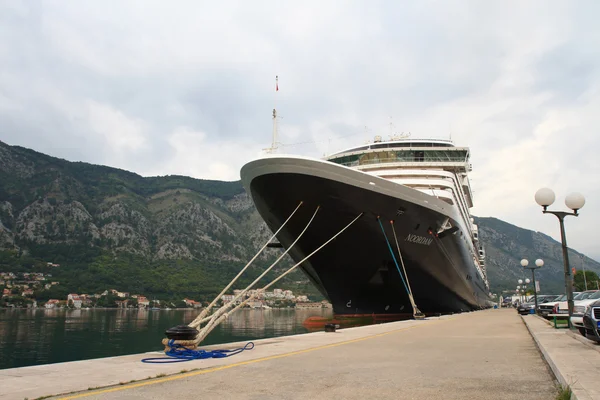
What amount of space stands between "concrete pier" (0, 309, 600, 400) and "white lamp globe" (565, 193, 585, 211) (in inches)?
181

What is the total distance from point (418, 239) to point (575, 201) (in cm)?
944

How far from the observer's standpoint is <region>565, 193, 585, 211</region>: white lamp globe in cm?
1179

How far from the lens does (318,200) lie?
18.5 metres

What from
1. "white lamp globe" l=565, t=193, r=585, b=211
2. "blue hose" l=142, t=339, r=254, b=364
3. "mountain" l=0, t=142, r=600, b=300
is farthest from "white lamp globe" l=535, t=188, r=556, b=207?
"mountain" l=0, t=142, r=600, b=300

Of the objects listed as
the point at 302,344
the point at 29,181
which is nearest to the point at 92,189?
the point at 29,181

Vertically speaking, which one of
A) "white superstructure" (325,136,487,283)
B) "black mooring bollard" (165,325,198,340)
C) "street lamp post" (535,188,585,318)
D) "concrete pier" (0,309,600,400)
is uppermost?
"white superstructure" (325,136,487,283)

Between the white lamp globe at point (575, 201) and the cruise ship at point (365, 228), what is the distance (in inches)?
308

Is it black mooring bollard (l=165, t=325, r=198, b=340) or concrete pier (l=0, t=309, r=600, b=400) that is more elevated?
black mooring bollard (l=165, t=325, r=198, b=340)

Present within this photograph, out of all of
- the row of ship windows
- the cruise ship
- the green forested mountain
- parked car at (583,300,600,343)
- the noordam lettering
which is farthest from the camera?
the green forested mountain

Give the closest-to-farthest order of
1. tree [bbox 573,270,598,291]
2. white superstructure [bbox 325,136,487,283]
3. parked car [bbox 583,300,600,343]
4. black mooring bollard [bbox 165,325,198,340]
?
1. parked car [bbox 583,300,600,343]
2. black mooring bollard [bbox 165,325,198,340]
3. white superstructure [bbox 325,136,487,283]
4. tree [bbox 573,270,598,291]

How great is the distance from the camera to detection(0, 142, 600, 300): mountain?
366 feet

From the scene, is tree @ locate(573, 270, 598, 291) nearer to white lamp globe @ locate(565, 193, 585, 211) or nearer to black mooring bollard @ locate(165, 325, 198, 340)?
white lamp globe @ locate(565, 193, 585, 211)

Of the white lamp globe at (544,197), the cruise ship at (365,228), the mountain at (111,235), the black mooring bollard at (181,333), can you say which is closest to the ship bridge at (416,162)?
the cruise ship at (365,228)

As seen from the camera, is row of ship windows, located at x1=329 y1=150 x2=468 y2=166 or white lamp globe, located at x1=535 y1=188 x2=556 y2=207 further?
row of ship windows, located at x1=329 y1=150 x2=468 y2=166
